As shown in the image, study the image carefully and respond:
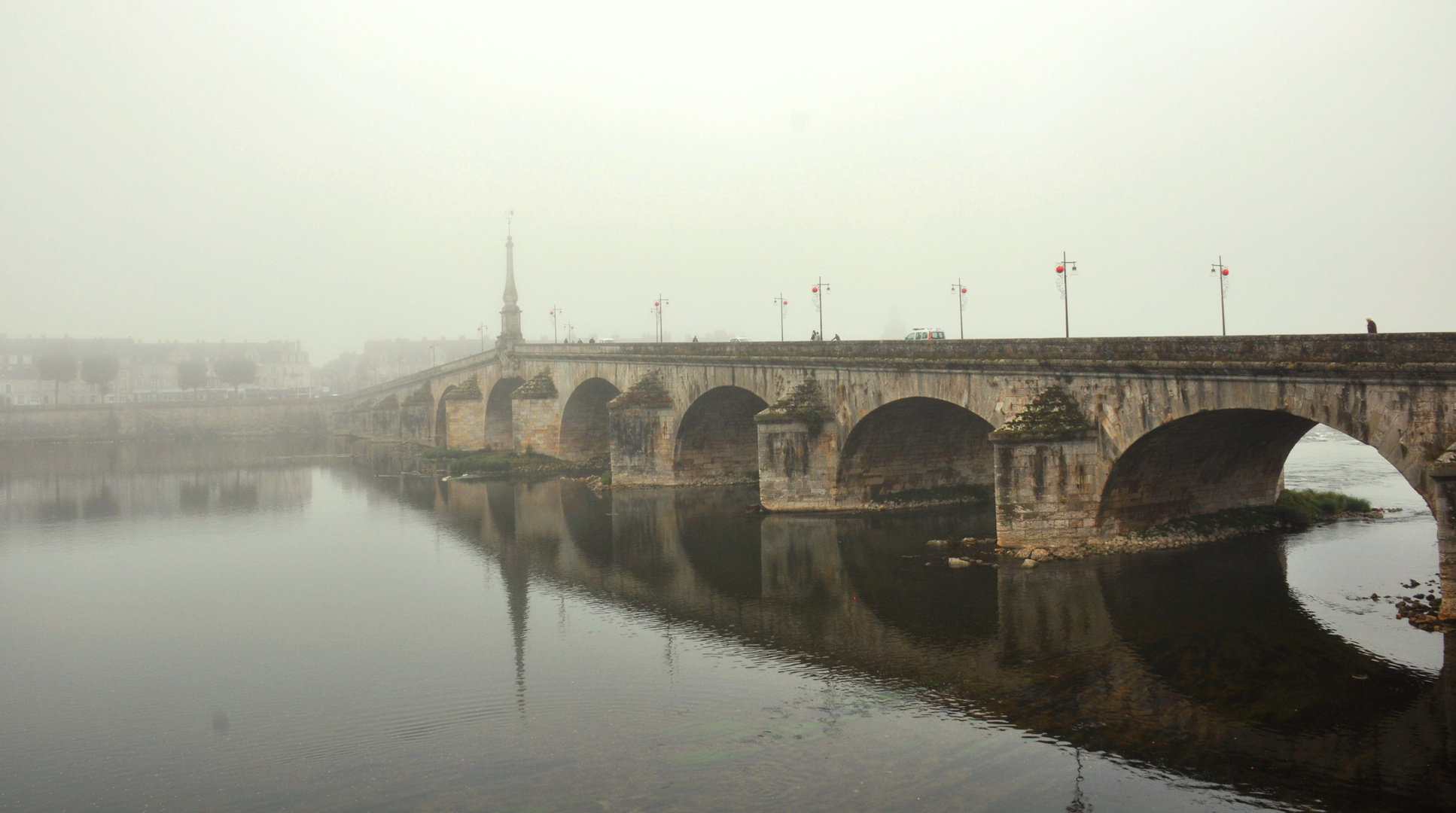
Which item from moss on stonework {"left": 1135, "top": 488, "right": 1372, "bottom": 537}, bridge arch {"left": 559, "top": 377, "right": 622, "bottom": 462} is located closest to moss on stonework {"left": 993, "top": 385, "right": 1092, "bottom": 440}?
moss on stonework {"left": 1135, "top": 488, "right": 1372, "bottom": 537}

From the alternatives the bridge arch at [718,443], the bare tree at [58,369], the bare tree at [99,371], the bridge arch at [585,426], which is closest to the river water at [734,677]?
the bridge arch at [718,443]

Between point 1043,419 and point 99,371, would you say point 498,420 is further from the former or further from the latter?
point 99,371

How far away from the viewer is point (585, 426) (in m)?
52.7

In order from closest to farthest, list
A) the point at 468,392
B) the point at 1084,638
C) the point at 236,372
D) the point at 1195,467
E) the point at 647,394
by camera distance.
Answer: the point at 1084,638 < the point at 1195,467 < the point at 647,394 < the point at 468,392 < the point at 236,372

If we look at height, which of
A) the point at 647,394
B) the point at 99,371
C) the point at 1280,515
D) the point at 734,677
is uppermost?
the point at 99,371

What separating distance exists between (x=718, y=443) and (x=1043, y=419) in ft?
67.0

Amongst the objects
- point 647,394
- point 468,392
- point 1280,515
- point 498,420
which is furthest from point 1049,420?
point 468,392

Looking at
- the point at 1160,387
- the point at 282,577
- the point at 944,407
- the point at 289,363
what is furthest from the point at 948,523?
the point at 289,363

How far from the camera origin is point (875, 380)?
28594 mm

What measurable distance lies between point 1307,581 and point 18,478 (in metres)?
60.8

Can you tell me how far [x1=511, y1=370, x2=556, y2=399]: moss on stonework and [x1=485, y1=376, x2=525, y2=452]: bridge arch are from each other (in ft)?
24.8

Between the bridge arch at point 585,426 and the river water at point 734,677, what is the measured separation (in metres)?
21.6

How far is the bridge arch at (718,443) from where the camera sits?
131 feet

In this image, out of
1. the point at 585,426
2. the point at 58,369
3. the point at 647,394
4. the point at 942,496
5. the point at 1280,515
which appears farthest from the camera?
the point at 58,369
